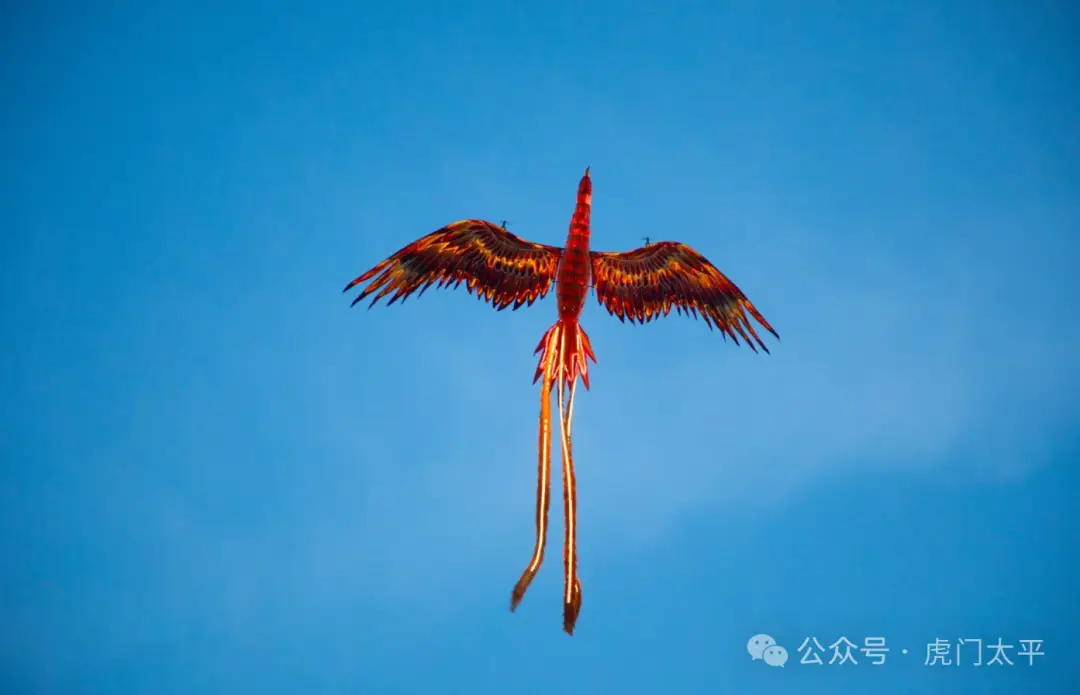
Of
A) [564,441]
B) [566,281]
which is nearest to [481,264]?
[566,281]

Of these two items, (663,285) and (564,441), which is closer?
(564,441)

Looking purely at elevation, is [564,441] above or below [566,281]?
below

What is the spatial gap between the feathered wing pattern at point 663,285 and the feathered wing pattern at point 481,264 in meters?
0.89

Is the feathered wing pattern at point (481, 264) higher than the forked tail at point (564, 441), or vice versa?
the feathered wing pattern at point (481, 264)

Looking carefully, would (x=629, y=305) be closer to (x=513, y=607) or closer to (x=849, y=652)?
(x=513, y=607)

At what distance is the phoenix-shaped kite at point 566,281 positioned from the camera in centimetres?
1430

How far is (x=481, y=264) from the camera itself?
15047mm

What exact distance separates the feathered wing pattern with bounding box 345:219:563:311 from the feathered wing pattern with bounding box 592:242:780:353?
35.0 inches

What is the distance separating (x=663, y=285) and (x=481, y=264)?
2642mm

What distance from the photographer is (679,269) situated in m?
15.6

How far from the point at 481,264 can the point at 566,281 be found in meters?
1.26

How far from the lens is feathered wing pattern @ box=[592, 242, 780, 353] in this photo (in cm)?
1545

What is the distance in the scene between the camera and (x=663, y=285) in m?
15.6

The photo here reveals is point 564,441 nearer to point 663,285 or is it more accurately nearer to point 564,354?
point 564,354
